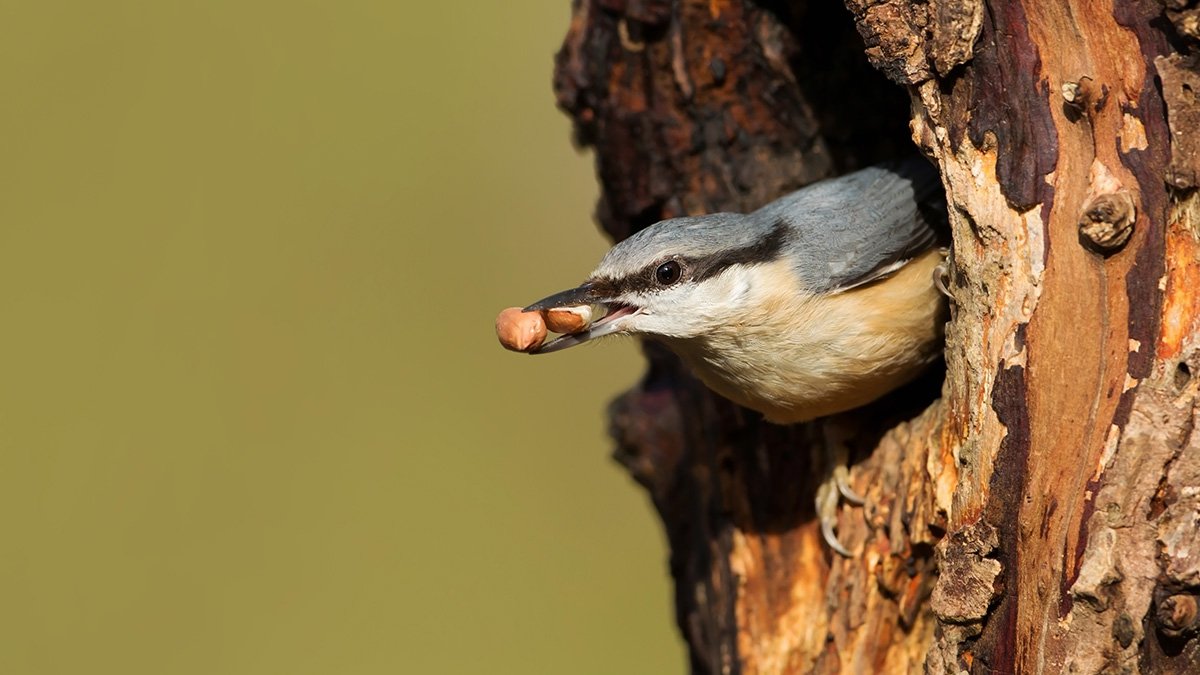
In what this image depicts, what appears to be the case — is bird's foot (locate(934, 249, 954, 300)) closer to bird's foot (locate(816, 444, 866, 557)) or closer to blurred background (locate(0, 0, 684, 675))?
bird's foot (locate(816, 444, 866, 557))

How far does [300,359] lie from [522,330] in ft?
18.2

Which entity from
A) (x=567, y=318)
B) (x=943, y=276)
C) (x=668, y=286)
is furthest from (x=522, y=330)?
(x=943, y=276)

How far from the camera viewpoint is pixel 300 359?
28.3ft

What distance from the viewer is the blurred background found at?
7488 mm

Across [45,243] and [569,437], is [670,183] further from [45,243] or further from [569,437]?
[45,243]

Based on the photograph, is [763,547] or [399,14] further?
[399,14]

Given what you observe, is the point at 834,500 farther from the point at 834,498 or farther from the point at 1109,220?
the point at 1109,220

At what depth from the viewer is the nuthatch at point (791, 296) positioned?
3.44 metres

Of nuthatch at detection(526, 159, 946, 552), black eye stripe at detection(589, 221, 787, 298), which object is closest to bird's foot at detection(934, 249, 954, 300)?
nuthatch at detection(526, 159, 946, 552)

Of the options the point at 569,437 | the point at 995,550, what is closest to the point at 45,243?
the point at 569,437

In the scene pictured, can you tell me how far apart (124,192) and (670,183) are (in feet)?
19.3

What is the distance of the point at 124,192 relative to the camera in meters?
8.77

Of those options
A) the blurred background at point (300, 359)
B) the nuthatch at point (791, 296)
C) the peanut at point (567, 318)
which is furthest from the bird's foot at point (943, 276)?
the blurred background at point (300, 359)

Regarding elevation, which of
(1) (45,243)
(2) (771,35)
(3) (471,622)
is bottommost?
(3) (471,622)
